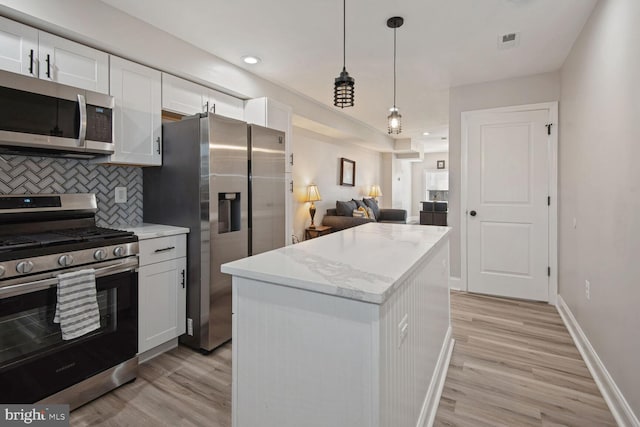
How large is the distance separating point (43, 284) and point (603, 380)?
3.19m

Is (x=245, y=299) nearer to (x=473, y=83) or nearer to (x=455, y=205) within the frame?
(x=455, y=205)

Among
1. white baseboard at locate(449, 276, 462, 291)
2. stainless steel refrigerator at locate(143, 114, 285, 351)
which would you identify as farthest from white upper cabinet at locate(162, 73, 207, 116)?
white baseboard at locate(449, 276, 462, 291)

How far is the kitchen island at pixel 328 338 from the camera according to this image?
106 centimetres

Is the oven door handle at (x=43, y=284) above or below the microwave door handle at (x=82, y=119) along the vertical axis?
below

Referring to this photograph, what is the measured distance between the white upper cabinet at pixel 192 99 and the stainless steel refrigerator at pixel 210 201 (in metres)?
0.26

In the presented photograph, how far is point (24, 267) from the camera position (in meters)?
1.63

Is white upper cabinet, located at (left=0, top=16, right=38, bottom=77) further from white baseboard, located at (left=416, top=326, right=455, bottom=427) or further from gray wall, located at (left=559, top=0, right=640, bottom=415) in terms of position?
gray wall, located at (left=559, top=0, right=640, bottom=415)

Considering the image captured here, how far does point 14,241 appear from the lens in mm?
1729

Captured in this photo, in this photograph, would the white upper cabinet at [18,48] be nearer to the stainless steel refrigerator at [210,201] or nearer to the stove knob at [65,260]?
the stainless steel refrigerator at [210,201]

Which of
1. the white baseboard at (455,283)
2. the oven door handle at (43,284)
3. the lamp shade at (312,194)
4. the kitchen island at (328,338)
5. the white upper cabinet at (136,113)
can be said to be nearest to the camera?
the kitchen island at (328,338)

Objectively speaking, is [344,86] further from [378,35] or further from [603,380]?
[603,380]

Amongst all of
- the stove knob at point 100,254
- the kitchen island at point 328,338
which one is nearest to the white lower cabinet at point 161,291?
the stove knob at point 100,254

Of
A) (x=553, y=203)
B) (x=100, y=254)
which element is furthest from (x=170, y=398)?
(x=553, y=203)

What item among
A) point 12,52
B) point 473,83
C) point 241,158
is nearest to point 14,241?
point 12,52
